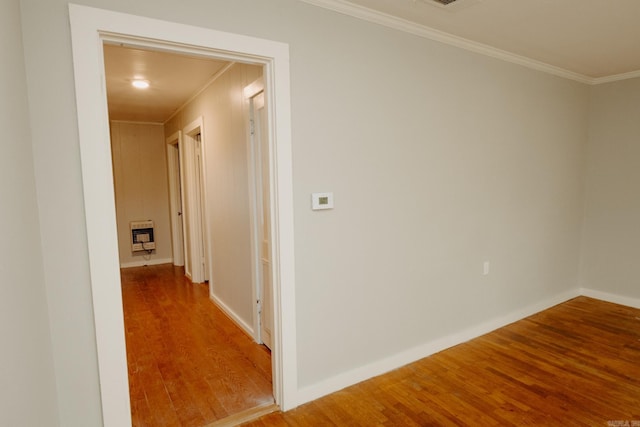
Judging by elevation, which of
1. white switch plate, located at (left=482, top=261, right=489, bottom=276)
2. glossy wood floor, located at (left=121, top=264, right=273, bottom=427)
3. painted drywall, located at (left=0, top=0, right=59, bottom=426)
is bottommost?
glossy wood floor, located at (left=121, top=264, right=273, bottom=427)

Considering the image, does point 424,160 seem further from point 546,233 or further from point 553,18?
point 546,233

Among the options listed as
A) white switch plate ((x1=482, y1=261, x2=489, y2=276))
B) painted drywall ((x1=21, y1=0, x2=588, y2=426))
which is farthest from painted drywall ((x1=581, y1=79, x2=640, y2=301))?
white switch plate ((x1=482, y1=261, x2=489, y2=276))

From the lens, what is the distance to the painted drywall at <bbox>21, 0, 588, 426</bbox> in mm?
1543

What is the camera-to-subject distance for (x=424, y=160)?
8.97 ft

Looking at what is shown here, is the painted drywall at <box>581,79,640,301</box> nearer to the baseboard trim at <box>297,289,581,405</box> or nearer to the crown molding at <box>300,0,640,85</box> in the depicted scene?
the crown molding at <box>300,0,640,85</box>

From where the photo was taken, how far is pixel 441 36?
8.84 ft

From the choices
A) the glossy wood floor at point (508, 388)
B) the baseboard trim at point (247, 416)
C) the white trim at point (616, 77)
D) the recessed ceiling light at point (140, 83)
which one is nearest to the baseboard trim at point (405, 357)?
the glossy wood floor at point (508, 388)

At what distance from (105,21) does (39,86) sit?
0.40m

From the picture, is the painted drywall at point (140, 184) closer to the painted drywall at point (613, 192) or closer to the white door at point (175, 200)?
the white door at point (175, 200)

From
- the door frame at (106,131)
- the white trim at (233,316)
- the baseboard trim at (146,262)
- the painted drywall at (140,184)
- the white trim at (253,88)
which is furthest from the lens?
the baseboard trim at (146,262)

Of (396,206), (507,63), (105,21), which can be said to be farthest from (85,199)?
(507,63)

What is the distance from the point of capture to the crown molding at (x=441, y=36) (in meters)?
2.21

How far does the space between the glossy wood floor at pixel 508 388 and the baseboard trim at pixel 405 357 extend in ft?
0.15

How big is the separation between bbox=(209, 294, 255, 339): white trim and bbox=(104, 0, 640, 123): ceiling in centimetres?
237
